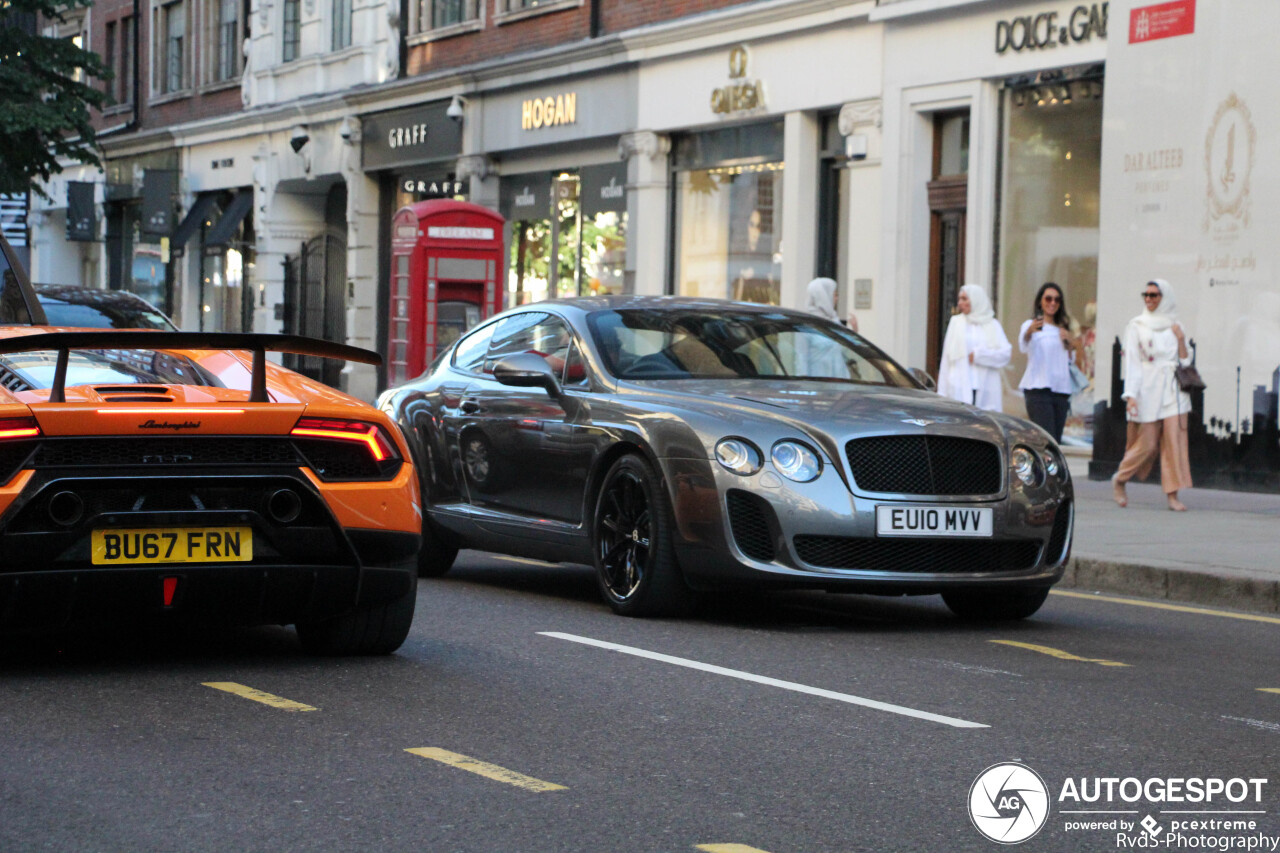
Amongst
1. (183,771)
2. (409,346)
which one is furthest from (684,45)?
(183,771)

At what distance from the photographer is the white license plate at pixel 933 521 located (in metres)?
7.95

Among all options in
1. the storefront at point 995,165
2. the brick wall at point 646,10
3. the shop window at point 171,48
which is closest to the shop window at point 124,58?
the shop window at point 171,48

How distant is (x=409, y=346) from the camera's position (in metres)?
23.7

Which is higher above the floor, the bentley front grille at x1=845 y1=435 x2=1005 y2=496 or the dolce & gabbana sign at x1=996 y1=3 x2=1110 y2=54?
the dolce & gabbana sign at x1=996 y1=3 x2=1110 y2=54

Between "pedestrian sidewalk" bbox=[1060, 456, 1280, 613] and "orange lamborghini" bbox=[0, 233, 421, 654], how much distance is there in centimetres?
486

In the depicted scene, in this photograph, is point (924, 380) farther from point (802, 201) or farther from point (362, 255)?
point (362, 255)

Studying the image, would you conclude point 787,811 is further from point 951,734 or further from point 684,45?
point 684,45

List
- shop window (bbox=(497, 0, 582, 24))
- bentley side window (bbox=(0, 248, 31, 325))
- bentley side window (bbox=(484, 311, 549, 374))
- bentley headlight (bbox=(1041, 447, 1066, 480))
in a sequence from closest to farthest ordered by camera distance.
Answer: bentley headlight (bbox=(1041, 447, 1066, 480)) → bentley side window (bbox=(0, 248, 31, 325)) → bentley side window (bbox=(484, 311, 549, 374)) → shop window (bbox=(497, 0, 582, 24))

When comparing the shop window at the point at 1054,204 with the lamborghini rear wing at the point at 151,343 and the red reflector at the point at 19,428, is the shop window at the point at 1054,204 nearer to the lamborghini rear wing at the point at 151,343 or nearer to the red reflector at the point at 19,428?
the lamborghini rear wing at the point at 151,343

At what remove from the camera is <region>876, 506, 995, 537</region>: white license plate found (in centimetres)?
795

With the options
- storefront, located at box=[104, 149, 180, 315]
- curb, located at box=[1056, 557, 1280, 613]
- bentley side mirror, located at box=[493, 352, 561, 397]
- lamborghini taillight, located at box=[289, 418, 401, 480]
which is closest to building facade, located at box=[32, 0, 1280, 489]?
storefront, located at box=[104, 149, 180, 315]

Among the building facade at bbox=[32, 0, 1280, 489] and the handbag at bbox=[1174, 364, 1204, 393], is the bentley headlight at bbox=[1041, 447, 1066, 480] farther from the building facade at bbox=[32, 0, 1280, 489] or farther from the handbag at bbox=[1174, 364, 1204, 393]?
the building facade at bbox=[32, 0, 1280, 489]

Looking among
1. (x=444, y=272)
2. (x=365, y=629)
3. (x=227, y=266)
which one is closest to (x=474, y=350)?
(x=365, y=629)

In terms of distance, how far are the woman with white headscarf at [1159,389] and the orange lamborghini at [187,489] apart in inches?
352
